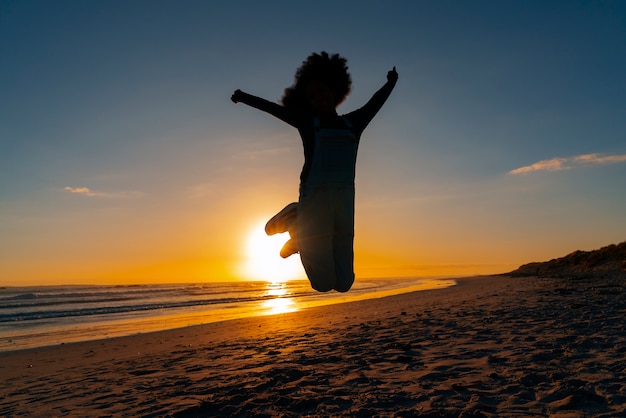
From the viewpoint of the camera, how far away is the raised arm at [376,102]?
4.43m

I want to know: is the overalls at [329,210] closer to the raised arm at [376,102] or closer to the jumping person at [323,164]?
the jumping person at [323,164]

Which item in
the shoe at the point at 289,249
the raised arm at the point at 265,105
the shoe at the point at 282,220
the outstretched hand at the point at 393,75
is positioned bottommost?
the shoe at the point at 289,249

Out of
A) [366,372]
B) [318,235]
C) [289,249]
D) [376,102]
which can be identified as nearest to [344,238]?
[318,235]

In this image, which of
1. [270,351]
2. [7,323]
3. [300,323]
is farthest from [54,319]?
[270,351]

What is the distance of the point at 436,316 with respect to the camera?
1391cm

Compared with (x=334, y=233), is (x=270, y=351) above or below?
below

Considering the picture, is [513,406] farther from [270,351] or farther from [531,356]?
[270,351]

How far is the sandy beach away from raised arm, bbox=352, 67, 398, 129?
11.1 ft

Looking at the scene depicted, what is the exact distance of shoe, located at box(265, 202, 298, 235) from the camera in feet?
14.5

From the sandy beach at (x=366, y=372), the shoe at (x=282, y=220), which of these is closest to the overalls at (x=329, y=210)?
the shoe at (x=282, y=220)

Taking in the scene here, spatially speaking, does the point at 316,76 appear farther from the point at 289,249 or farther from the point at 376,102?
the point at 289,249

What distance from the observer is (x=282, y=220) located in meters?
4.51

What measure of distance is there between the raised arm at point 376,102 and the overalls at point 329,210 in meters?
0.21

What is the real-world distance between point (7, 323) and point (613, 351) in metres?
23.1
